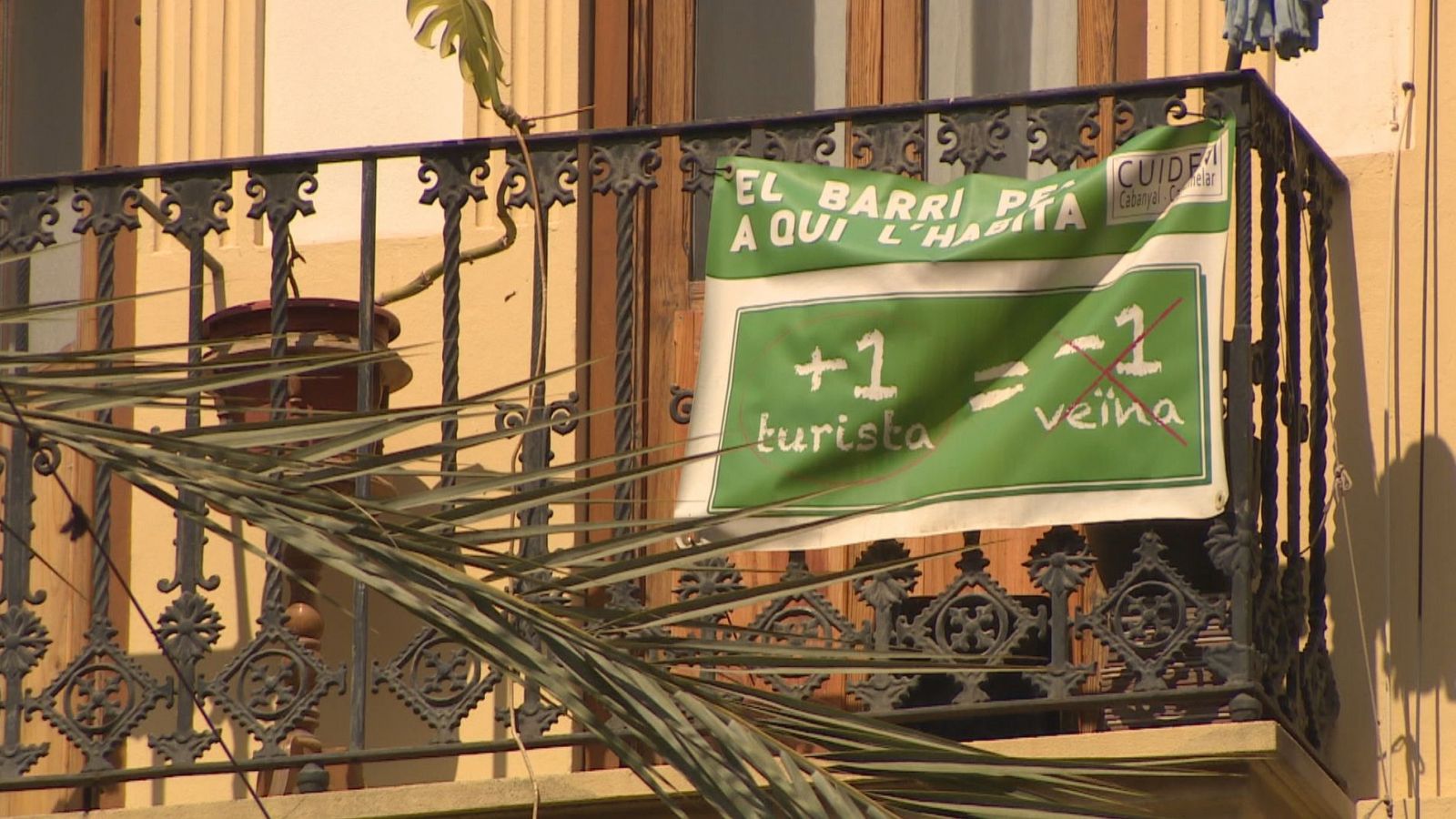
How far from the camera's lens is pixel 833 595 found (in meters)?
7.45

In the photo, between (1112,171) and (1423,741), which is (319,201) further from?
(1423,741)

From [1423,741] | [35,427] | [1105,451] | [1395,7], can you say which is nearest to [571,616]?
[35,427]

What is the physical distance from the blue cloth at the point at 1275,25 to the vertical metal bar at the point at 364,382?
1.96 meters

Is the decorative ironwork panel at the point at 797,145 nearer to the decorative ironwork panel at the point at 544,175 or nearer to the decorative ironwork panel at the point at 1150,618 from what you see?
the decorative ironwork panel at the point at 544,175

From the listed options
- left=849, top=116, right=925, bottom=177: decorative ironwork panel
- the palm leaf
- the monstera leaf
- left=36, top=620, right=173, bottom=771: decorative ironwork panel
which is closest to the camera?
the palm leaf

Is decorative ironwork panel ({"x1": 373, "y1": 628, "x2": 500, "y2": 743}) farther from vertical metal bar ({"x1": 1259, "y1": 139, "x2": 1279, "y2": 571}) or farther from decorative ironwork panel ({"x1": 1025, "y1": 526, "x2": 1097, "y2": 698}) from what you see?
vertical metal bar ({"x1": 1259, "y1": 139, "x2": 1279, "y2": 571})

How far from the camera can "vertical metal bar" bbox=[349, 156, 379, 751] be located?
21.7 feet

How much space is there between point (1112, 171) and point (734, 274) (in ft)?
2.90

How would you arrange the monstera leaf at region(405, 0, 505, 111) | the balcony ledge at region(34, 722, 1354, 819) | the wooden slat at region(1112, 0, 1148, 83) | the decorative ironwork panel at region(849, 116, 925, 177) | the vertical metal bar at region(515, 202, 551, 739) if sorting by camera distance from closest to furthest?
1. the balcony ledge at region(34, 722, 1354, 819)
2. the vertical metal bar at region(515, 202, 551, 739)
3. the decorative ironwork panel at region(849, 116, 925, 177)
4. the monstera leaf at region(405, 0, 505, 111)
5. the wooden slat at region(1112, 0, 1148, 83)

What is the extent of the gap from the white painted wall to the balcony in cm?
6

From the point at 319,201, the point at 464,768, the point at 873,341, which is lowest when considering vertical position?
the point at 464,768

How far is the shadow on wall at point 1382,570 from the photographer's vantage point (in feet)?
21.8

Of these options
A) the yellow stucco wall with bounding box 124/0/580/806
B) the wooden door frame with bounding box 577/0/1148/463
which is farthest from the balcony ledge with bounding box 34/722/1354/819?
the wooden door frame with bounding box 577/0/1148/463

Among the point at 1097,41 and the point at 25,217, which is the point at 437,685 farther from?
the point at 1097,41
